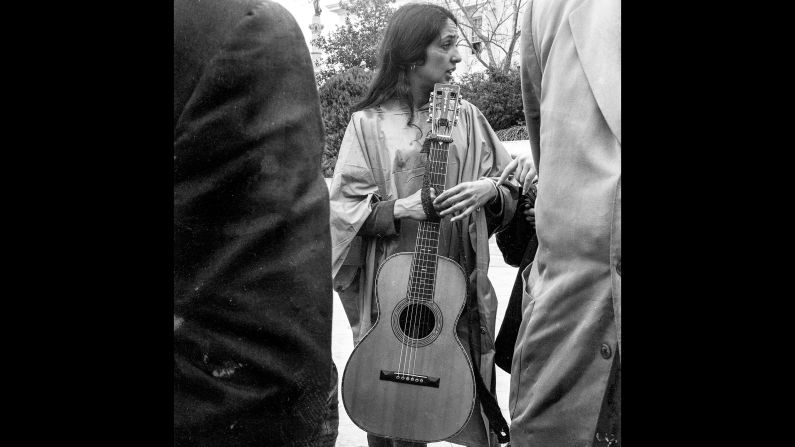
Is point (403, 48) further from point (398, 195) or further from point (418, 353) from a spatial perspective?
point (418, 353)

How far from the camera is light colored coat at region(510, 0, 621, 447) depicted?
163 centimetres

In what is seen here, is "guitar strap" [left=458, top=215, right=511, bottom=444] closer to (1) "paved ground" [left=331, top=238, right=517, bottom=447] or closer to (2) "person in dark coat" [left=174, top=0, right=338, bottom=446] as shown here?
(1) "paved ground" [left=331, top=238, right=517, bottom=447]

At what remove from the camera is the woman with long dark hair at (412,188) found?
10.4 ft

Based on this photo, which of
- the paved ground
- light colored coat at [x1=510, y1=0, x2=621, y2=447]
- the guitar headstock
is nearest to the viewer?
light colored coat at [x1=510, y1=0, x2=621, y2=447]

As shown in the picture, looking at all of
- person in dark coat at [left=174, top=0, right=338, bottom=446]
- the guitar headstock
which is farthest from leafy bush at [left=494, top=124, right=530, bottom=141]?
person in dark coat at [left=174, top=0, right=338, bottom=446]

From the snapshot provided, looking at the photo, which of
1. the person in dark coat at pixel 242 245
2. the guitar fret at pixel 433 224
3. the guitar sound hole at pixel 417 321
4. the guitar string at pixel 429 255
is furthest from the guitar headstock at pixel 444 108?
the person in dark coat at pixel 242 245

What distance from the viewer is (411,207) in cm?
315

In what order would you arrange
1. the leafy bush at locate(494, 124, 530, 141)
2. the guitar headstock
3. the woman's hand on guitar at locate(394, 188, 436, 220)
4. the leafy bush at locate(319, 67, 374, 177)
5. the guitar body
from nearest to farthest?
the guitar body
the woman's hand on guitar at locate(394, 188, 436, 220)
the guitar headstock
the leafy bush at locate(319, 67, 374, 177)
the leafy bush at locate(494, 124, 530, 141)

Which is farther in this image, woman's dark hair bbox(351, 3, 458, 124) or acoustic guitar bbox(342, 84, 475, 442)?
woman's dark hair bbox(351, 3, 458, 124)

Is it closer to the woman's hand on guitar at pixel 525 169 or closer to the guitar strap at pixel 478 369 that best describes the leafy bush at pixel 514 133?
the guitar strap at pixel 478 369

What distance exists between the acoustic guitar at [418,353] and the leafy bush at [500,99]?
1094 cm
